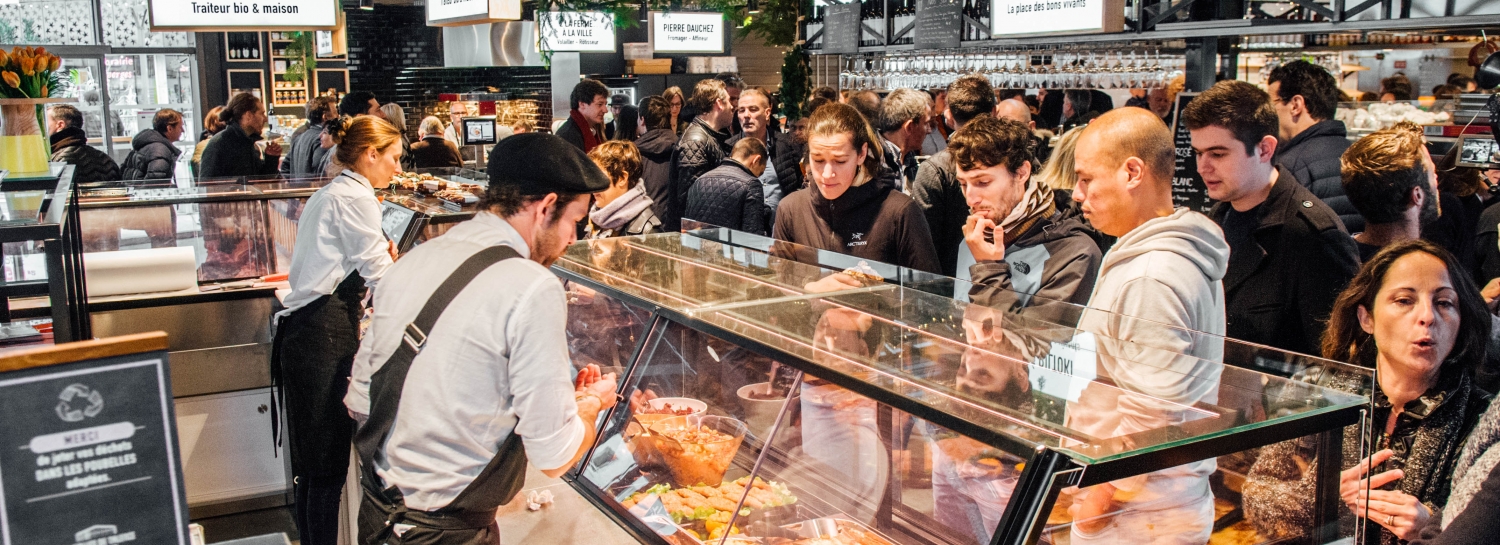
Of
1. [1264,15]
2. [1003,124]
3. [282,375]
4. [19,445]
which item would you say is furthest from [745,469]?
[1264,15]

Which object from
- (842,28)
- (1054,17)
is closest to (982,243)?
(1054,17)

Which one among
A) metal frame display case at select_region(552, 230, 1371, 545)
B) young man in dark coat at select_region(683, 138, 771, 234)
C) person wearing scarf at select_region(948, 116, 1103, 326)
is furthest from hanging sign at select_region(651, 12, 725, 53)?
person wearing scarf at select_region(948, 116, 1103, 326)

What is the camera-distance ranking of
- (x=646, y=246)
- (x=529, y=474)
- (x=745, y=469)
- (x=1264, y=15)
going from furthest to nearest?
(x=1264, y=15), (x=646, y=246), (x=529, y=474), (x=745, y=469)

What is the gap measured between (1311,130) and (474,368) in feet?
12.7

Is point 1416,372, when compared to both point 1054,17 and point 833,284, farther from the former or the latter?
point 1054,17

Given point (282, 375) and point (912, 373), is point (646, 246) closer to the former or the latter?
point (282, 375)

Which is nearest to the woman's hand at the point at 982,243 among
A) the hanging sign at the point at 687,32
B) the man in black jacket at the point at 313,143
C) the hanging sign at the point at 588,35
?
the man in black jacket at the point at 313,143

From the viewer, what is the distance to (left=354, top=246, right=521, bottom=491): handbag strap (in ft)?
7.21

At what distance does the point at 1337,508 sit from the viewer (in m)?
2.03

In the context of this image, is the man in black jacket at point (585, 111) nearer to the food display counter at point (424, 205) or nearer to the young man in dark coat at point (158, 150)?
the food display counter at point (424, 205)

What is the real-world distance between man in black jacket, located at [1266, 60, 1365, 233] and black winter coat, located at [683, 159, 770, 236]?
2206 mm

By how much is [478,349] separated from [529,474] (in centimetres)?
117

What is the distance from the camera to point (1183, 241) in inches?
94.2

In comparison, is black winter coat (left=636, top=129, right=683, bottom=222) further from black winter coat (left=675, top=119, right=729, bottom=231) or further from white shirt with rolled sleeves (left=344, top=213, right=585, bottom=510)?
white shirt with rolled sleeves (left=344, top=213, right=585, bottom=510)
